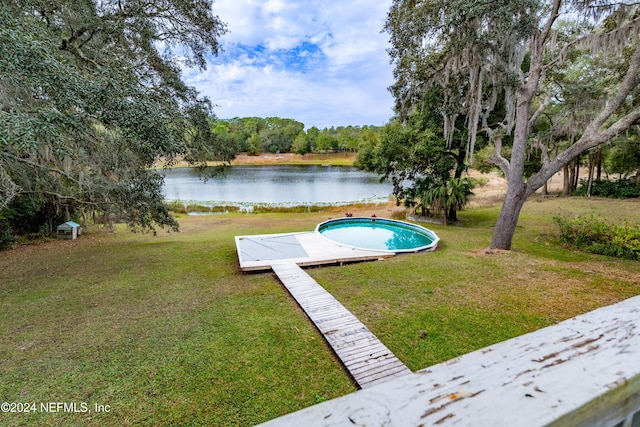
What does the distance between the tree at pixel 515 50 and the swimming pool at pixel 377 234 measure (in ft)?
9.07

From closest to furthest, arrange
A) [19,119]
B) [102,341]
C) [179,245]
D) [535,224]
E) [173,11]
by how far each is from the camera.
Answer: [19,119], [102,341], [173,11], [179,245], [535,224]

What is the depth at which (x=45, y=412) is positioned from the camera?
252 cm

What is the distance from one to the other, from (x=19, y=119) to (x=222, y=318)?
9.86 ft

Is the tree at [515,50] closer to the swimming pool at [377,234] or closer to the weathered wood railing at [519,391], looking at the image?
the swimming pool at [377,234]

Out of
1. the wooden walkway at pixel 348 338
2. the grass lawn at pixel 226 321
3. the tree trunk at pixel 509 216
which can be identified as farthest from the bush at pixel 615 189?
the wooden walkway at pixel 348 338

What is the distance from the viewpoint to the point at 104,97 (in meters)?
3.42

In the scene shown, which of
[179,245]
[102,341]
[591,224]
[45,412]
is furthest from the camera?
[179,245]

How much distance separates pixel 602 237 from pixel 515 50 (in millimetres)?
4472

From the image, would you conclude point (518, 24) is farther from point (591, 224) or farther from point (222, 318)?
point (222, 318)

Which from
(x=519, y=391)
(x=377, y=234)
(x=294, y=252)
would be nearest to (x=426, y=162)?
(x=377, y=234)

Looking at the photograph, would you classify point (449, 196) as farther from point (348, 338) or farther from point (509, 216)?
point (348, 338)

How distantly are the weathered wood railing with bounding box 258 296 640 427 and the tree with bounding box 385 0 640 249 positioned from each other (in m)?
6.17

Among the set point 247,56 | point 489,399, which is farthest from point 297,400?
point 247,56

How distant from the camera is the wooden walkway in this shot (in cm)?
290
